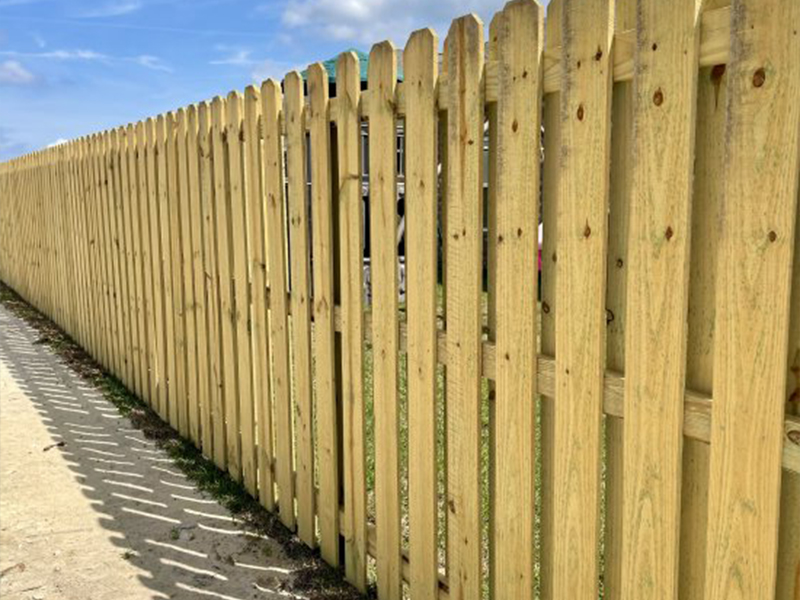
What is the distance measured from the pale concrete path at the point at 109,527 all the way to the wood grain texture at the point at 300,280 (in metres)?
0.38

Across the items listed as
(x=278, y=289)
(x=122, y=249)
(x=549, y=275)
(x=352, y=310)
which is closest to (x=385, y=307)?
Answer: (x=352, y=310)

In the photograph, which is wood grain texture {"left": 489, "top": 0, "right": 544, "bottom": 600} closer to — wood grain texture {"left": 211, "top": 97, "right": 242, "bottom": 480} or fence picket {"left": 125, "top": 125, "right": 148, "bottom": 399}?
wood grain texture {"left": 211, "top": 97, "right": 242, "bottom": 480}

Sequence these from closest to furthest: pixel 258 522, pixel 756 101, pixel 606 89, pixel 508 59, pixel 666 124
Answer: pixel 756 101, pixel 666 124, pixel 606 89, pixel 508 59, pixel 258 522

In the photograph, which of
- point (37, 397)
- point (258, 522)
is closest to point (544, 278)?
point (258, 522)

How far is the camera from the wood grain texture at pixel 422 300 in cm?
253

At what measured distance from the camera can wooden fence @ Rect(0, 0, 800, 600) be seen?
1.69 m

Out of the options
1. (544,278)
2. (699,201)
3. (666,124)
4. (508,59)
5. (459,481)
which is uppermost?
(508,59)

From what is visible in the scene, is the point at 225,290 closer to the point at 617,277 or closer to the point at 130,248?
the point at 130,248

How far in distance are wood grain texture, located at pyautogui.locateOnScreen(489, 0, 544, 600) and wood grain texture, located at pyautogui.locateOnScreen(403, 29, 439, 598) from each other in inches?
12.1

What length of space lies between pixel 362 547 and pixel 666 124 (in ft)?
6.97

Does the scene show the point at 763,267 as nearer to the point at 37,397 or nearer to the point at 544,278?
the point at 544,278

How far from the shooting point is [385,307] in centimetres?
286

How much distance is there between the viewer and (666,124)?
5.87 ft

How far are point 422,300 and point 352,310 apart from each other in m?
0.49
